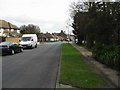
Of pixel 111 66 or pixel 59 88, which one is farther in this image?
pixel 111 66

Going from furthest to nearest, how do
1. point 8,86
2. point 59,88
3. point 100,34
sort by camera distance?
1. point 100,34
2. point 8,86
3. point 59,88

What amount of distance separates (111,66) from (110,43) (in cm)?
278

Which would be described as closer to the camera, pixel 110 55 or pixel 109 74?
pixel 109 74

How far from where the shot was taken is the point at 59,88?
16.6ft

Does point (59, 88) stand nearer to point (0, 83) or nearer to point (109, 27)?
point (0, 83)

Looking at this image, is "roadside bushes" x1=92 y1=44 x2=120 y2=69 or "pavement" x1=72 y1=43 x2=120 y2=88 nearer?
"pavement" x1=72 y1=43 x2=120 y2=88

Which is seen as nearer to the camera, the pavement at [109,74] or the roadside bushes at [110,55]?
the pavement at [109,74]

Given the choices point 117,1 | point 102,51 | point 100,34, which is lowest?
point 102,51

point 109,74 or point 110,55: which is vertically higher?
point 110,55

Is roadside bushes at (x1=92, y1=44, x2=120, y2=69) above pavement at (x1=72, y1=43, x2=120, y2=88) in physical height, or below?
above

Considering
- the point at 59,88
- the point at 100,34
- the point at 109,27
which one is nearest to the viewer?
the point at 59,88

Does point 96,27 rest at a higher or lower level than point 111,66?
higher

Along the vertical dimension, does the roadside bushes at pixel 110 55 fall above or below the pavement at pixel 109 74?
above

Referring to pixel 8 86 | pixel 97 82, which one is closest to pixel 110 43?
pixel 97 82
